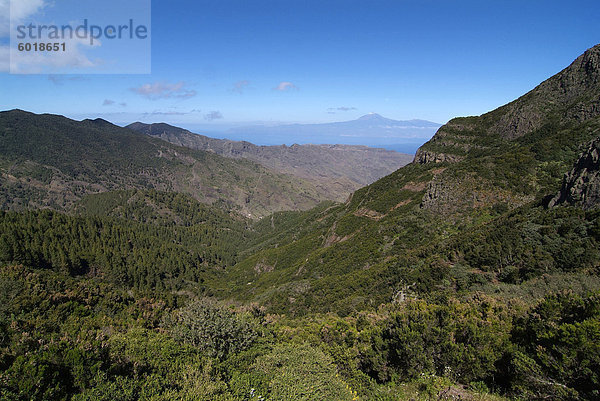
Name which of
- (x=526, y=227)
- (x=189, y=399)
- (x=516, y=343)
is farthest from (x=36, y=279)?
(x=526, y=227)

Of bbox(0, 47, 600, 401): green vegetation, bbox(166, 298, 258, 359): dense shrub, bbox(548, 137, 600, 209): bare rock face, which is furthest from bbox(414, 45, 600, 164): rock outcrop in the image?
bbox(166, 298, 258, 359): dense shrub

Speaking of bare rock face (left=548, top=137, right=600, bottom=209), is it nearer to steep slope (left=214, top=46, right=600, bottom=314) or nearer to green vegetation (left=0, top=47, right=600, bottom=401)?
green vegetation (left=0, top=47, right=600, bottom=401)

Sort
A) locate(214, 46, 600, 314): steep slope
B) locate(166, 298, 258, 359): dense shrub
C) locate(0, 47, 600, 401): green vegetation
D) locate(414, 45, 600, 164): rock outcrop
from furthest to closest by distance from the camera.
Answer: locate(414, 45, 600, 164): rock outcrop < locate(214, 46, 600, 314): steep slope < locate(166, 298, 258, 359): dense shrub < locate(0, 47, 600, 401): green vegetation

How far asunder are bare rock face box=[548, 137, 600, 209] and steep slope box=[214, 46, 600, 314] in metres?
1.68

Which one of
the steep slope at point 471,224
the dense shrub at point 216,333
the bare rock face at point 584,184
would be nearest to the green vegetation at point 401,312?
the dense shrub at point 216,333

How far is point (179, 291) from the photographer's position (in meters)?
97.5

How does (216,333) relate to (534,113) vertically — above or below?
below

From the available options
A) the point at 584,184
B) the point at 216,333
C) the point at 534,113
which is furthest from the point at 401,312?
the point at 534,113

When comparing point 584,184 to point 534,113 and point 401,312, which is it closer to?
point 401,312

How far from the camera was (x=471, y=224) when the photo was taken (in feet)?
145

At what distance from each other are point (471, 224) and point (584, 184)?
15589 mm

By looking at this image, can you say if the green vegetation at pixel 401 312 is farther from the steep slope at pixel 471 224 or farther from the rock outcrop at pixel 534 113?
the rock outcrop at pixel 534 113

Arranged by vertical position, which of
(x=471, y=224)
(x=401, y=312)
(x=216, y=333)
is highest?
(x=471, y=224)

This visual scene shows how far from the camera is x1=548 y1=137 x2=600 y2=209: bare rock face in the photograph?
2833 cm
